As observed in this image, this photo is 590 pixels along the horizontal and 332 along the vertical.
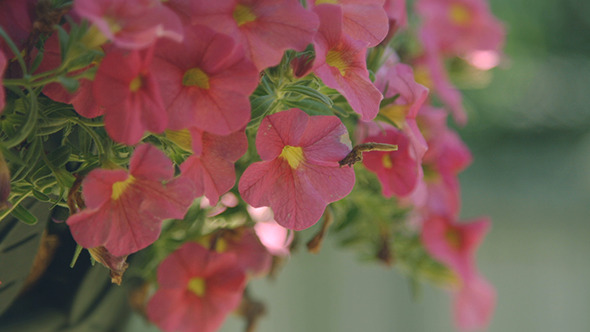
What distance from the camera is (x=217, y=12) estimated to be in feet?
0.82

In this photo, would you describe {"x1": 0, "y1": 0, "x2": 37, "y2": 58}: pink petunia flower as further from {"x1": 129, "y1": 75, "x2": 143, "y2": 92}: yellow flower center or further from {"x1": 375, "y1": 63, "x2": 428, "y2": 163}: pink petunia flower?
{"x1": 375, "y1": 63, "x2": 428, "y2": 163}: pink petunia flower

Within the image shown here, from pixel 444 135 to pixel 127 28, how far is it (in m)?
0.32

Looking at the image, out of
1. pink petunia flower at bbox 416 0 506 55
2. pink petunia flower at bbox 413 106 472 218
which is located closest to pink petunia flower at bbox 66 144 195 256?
pink petunia flower at bbox 413 106 472 218

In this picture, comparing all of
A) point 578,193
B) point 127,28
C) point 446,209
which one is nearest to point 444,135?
point 446,209

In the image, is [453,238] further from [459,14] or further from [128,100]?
[128,100]

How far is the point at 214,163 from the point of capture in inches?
10.9

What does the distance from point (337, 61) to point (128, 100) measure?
0.37 ft

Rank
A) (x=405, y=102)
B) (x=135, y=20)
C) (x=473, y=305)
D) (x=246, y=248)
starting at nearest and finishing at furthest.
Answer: (x=135, y=20)
(x=405, y=102)
(x=246, y=248)
(x=473, y=305)

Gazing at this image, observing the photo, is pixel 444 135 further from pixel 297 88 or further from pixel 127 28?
pixel 127 28

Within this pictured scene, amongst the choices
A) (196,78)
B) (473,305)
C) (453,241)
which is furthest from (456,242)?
(196,78)

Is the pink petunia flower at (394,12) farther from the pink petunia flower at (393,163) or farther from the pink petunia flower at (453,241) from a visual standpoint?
the pink petunia flower at (453,241)

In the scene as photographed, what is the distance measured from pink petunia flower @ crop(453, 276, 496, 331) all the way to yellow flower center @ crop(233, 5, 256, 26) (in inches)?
15.5

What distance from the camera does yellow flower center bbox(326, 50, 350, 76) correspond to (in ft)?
0.95

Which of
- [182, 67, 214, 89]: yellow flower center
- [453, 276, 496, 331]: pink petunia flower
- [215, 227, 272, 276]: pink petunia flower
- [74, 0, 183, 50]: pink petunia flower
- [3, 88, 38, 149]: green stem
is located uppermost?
[74, 0, 183, 50]: pink petunia flower
